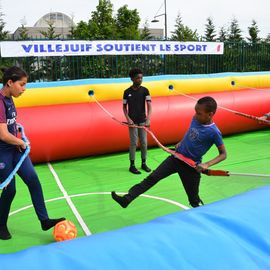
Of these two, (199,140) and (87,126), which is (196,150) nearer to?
(199,140)

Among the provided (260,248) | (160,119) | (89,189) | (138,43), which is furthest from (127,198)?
(138,43)

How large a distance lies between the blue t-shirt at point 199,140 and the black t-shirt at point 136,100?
2124 millimetres

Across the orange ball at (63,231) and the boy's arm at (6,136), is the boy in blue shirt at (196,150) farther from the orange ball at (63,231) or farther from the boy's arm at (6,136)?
the boy's arm at (6,136)

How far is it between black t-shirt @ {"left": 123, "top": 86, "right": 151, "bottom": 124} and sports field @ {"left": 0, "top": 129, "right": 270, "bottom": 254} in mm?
933

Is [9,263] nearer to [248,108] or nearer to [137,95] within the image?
[137,95]

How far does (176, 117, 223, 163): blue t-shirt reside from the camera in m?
2.95

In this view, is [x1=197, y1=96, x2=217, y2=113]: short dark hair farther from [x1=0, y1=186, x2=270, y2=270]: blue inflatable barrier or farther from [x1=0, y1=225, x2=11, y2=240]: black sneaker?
[x1=0, y1=225, x2=11, y2=240]: black sneaker

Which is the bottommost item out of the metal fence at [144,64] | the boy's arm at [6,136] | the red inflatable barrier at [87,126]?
the red inflatable barrier at [87,126]

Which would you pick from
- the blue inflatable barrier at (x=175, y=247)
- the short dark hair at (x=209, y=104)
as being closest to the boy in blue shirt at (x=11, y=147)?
the short dark hair at (x=209, y=104)

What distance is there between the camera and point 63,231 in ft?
10.2

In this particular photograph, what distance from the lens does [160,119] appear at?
6609 mm

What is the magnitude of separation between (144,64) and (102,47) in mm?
1809

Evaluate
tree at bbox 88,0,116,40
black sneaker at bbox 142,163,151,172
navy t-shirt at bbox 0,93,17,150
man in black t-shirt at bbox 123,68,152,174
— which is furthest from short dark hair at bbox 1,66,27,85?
tree at bbox 88,0,116,40

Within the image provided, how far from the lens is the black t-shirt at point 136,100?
206 inches
